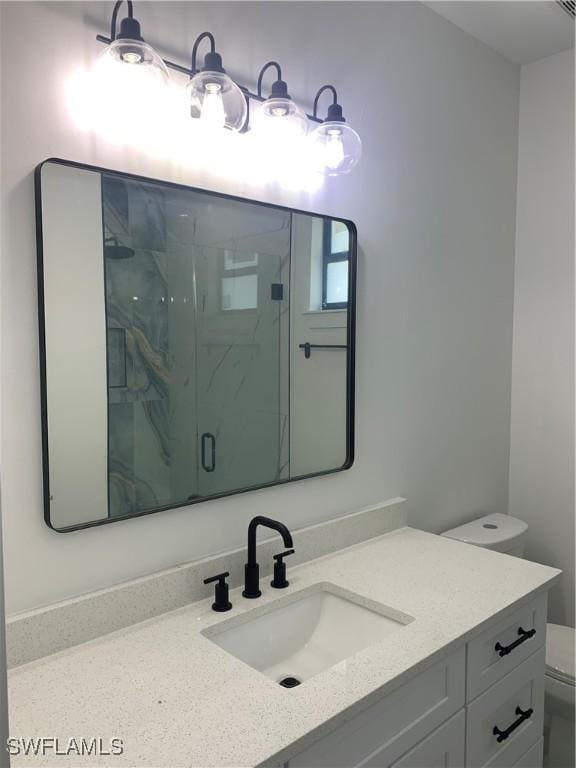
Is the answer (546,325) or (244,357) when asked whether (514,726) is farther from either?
(546,325)

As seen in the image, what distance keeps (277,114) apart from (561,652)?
1983 mm

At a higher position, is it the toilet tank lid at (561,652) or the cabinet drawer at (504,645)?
the cabinet drawer at (504,645)

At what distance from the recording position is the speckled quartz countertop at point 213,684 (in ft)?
2.94

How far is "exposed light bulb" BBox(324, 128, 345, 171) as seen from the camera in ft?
5.02

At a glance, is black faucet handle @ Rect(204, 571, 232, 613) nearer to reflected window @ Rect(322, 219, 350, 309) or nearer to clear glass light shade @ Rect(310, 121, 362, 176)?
reflected window @ Rect(322, 219, 350, 309)

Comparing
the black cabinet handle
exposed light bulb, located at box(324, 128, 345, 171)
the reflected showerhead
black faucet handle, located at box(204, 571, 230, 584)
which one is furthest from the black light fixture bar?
black faucet handle, located at box(204, 571, 230, 584)

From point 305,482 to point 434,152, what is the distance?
1276 mm

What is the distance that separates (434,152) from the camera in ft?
6.59

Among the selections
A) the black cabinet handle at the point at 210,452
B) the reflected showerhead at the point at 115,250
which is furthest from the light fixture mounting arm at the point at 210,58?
the black cabinet handle at the point at 210,452

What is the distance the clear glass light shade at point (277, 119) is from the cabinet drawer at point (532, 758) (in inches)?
71.1

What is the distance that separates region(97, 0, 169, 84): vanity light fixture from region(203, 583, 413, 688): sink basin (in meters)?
1.22

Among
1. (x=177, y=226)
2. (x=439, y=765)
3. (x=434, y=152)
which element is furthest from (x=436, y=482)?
(x=177, y=226)

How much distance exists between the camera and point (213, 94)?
128 centimetres

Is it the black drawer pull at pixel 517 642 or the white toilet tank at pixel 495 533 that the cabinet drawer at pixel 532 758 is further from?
the white toilet tank at pixel 495 533
